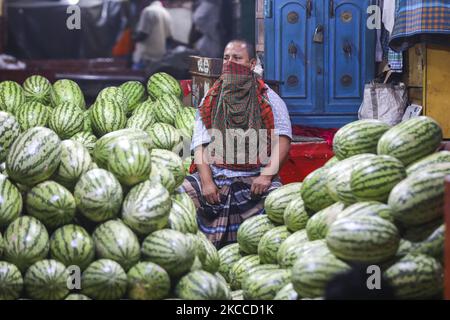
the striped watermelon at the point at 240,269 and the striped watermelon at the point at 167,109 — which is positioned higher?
the striped watermelon at the point at 167,109

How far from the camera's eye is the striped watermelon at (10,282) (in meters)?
3.21

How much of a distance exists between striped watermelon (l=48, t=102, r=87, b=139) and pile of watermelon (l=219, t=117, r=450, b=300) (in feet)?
5.80

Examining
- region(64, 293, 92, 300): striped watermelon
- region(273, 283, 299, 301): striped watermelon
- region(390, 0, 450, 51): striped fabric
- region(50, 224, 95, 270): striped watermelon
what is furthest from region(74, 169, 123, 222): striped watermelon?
region(390, 0, 450, 51): striped fabric

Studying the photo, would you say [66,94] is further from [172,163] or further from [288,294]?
[288,294]

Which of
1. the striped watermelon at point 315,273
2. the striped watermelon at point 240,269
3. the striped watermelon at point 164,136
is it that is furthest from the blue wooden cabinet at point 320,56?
the striped watermelon at point 315,273

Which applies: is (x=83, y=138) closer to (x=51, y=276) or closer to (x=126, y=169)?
(x=126, y=169)

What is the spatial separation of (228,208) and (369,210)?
218 centimetres

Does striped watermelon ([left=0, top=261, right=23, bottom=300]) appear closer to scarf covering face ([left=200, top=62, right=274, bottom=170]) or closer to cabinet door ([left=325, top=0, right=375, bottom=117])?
scarf covering face ([left=200, top=62, right=274, bottom=170])

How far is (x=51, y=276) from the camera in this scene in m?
3.24

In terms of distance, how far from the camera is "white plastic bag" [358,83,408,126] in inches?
271

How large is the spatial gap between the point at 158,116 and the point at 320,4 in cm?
→ 273

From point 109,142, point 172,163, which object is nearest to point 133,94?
point 172,163

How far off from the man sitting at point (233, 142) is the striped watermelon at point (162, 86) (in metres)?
0.69

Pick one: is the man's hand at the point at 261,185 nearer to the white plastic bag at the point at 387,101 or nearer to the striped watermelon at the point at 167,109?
the striped watermelon at the point at 167,109
